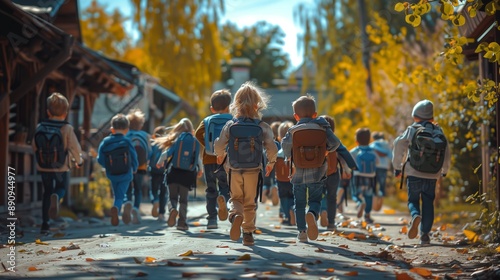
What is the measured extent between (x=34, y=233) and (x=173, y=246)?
12.6ft

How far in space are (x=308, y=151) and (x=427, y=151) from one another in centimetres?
174

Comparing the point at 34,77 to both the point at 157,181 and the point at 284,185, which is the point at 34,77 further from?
the point at 284,185

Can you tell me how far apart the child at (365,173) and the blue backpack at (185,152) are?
4174 millimetres

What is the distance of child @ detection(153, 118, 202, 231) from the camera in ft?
41.0

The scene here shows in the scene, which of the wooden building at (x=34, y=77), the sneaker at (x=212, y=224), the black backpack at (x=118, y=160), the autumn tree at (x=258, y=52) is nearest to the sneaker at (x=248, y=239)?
the sneaker at (x=212, y=224)

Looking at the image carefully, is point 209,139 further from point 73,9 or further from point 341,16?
point 341,16

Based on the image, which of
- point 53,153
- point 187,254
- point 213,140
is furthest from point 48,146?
point 187,254

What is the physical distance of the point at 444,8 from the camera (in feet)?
26.7

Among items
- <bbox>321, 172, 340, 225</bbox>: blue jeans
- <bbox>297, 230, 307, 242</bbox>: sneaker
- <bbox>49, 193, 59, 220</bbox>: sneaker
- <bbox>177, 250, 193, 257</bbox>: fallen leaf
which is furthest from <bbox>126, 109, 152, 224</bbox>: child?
<bbox>177, 250, 193, 257</bbox>: fallen leaf

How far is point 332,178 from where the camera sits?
13.0m

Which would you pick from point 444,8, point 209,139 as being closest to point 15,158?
point 209,139

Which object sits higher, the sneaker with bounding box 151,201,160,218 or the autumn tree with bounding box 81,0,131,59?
the autumn tree with bounding box 81,0,131,59

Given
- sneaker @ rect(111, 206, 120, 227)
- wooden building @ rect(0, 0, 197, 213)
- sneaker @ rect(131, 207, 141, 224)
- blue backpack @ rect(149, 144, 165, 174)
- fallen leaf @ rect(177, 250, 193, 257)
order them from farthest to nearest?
blue backpack @ rect(149, 144, 165, 174)
sneaker @ rect(131, 207, 141, 224)
wooden building @ rect(0, 0, 197, 213)
sneaker @ rect(111, 206, 120, 227)
fallen leaf @ rect(177, 250, 193, 257)

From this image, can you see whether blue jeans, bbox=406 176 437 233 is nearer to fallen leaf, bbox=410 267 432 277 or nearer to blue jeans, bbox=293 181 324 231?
blue jeans, bbox=293 181 324 231
